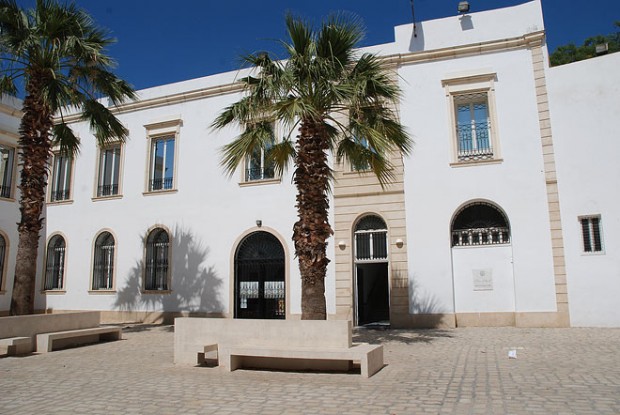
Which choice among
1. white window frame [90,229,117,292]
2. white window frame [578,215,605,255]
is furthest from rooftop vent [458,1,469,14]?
white window frame [90,229,117,292]

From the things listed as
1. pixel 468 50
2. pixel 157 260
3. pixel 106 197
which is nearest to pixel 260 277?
pixel 157 260

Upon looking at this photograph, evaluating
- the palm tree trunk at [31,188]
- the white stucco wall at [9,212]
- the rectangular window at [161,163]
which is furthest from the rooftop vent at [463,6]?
the white stucco wall at [9,212]

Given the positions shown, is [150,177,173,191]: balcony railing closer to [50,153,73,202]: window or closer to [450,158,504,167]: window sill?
[50,153,73,202]: window

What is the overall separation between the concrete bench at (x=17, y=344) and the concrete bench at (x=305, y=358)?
4.65 meters

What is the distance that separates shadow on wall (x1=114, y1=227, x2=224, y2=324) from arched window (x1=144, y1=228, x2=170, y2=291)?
0.28m

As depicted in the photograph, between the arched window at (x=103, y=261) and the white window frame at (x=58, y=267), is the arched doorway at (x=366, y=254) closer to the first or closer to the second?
the arched window at (x=103, y=261)

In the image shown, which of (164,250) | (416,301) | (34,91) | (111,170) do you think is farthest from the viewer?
(111,170)

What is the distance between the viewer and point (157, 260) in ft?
60.2

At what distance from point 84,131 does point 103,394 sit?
A: 16.0 metres

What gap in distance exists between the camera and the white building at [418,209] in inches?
537

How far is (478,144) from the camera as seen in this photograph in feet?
49.0

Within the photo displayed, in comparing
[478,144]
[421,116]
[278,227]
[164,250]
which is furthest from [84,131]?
[478,144]

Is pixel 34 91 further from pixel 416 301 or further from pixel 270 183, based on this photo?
pixel 416 301

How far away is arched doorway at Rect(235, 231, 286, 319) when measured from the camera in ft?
54.8
